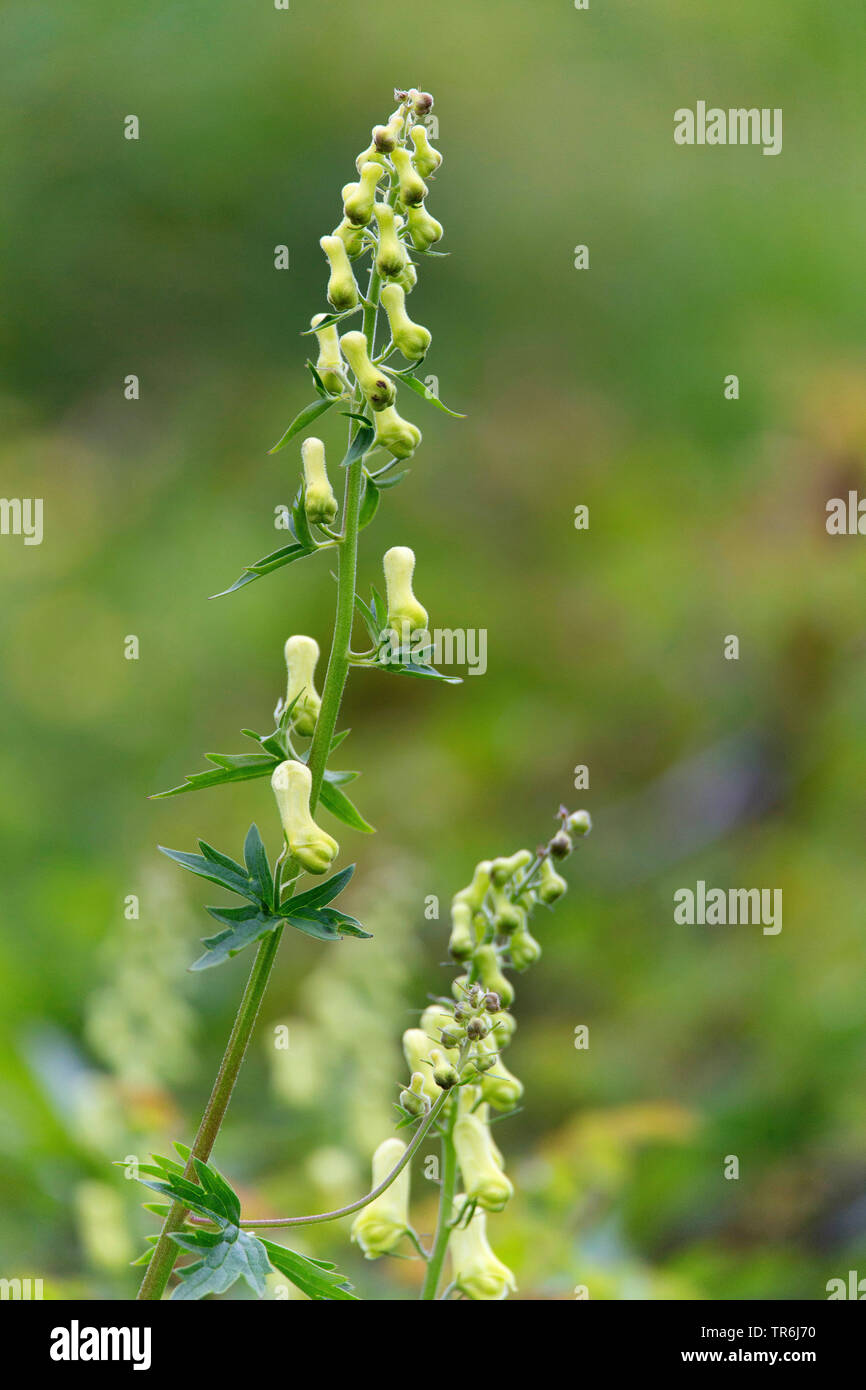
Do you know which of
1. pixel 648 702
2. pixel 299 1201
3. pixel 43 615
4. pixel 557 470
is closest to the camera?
pixel 299 1201

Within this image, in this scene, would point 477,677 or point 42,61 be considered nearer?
point 477,677

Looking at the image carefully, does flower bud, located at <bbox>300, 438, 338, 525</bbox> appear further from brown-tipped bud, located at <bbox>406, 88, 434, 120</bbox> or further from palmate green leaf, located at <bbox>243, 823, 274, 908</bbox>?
brown-tipped bud, located at <bbox>406, 88, 434, 120</bbox>

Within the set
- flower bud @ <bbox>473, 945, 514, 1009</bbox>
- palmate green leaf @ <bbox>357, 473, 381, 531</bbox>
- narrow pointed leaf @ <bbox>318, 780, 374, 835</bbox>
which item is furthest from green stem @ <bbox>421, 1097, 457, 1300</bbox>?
palmate green leaf @ <bbox>357, 473, 381, 531</bbox>

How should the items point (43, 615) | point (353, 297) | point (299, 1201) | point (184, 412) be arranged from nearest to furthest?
point (353, 297)
point (299, 1201)
point (43, 615)
point (184, 412)

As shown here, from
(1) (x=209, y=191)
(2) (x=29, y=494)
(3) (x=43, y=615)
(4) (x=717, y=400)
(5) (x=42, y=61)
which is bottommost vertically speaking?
(3) (x=43, y=615)

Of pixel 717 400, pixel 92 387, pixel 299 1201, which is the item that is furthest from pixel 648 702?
pixel 92 387

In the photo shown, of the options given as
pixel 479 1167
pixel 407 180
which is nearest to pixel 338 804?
pixel 479 1167

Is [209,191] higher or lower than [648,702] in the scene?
higher
